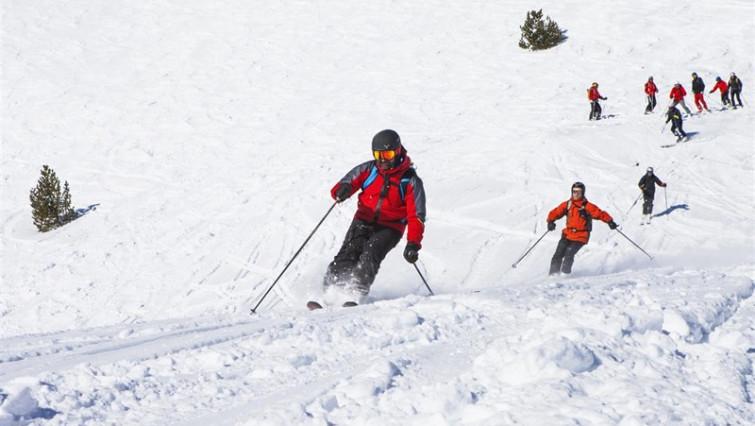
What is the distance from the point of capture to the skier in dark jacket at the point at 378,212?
619 centimetres

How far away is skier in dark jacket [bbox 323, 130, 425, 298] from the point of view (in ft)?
20.3

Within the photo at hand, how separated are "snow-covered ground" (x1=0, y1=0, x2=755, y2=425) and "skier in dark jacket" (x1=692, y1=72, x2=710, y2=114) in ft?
2.45

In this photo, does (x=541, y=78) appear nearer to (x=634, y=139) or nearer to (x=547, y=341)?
(x=634, y=139)

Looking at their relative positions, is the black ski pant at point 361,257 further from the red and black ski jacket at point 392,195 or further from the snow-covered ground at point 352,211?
the snow-covered ground at point 352,211

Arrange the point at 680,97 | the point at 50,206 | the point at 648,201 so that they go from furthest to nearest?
the point at 680,97 < the point at 50,206 < the point at 648,201

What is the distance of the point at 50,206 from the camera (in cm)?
1551

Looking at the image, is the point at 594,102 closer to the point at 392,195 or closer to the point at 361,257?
the point at 392,195

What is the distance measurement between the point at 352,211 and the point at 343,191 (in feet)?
25.4

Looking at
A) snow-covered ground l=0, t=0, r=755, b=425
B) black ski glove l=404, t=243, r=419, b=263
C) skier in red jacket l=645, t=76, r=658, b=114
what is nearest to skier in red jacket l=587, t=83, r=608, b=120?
snow-covered ground l=0, t=0, r=755, b=425

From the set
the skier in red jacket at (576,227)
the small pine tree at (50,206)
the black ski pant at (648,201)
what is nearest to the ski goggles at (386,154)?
the skier in red jacket at (576,227)

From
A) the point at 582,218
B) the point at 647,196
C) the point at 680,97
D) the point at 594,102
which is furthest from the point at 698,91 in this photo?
the point at 582,218

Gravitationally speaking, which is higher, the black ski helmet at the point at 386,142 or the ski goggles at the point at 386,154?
the black ski helmet at the point at 386,142

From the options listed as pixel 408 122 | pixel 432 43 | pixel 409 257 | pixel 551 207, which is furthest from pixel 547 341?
pixel 432 43

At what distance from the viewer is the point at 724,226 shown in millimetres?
12984
